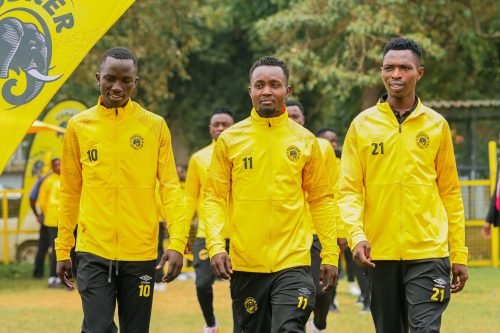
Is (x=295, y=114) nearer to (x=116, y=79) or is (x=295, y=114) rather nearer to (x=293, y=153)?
(x=293, y=153)

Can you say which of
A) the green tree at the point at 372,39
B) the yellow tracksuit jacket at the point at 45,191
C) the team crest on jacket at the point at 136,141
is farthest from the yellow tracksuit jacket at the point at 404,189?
the green tree at the point at 372,39

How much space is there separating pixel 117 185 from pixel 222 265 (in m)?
0.98

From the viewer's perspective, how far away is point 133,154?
Result: 8281mm

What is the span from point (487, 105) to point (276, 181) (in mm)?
18949

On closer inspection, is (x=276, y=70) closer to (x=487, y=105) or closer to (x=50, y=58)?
(x=50, y=58)

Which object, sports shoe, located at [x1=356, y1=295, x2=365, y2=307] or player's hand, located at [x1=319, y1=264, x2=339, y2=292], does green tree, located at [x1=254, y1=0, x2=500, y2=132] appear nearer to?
sports shoe, located at [x1=356, y1=295, x2=365, y2=307]

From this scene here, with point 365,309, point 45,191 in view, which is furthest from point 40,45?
point 45,191

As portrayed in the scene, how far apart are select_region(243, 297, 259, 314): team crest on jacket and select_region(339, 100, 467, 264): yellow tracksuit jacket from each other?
824 millimetres

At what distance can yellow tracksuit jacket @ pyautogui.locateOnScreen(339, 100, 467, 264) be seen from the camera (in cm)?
799

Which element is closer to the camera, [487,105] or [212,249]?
[212,249]

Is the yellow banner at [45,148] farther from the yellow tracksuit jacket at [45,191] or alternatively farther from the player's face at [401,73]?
the player's face at [401,73]

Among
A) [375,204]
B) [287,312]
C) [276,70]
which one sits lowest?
[287,312]

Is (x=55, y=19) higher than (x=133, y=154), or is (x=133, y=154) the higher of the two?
(x=55, y=19)

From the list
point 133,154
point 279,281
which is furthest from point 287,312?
point 133,154
